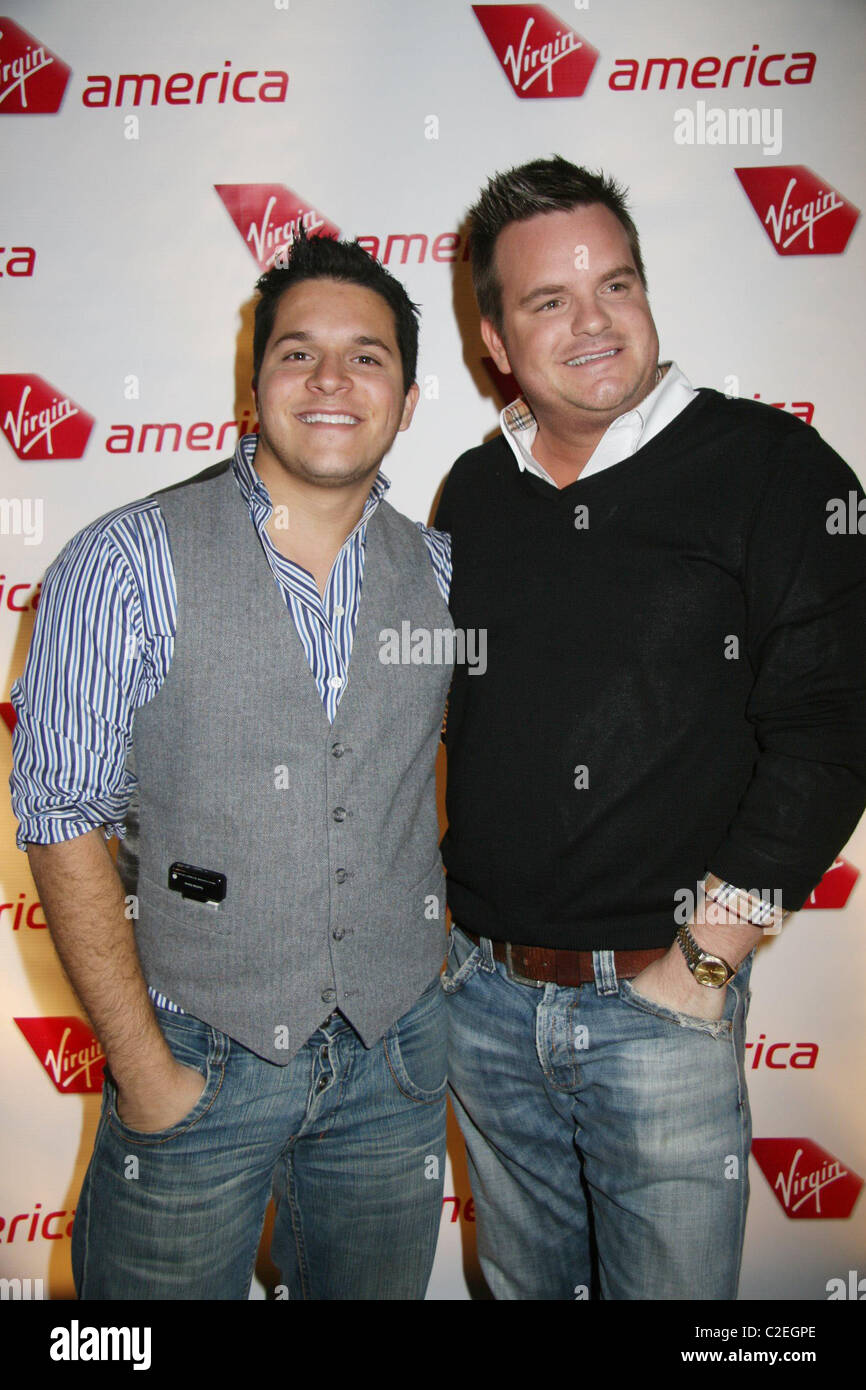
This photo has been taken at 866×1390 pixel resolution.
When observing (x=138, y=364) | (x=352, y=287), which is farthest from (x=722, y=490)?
(x=138, y=364)

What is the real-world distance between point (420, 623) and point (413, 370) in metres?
0.50

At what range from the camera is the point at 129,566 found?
132cm

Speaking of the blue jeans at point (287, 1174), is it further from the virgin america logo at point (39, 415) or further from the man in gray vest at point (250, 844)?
the virgin america logo at point (39, 415)

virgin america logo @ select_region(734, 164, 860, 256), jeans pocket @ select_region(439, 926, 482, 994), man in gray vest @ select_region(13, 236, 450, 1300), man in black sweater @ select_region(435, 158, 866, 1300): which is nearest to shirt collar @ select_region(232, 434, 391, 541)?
man in gray vest @ select_region(13, 236, 450, 1300)

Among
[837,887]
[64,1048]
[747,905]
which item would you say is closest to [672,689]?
[747,905]

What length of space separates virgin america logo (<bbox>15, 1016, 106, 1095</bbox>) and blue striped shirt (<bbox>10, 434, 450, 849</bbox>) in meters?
1.11

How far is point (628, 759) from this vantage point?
1481mm

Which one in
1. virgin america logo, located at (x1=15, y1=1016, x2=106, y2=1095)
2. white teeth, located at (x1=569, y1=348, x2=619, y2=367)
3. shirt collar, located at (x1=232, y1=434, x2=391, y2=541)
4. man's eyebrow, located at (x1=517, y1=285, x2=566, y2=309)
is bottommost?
virgin america logo, located at (x1=15, y1=1016, x2=106, y2=1095)

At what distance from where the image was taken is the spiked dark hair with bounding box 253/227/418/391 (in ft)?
5.13

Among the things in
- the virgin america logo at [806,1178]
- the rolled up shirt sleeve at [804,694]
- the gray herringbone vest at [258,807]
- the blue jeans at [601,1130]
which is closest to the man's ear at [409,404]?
the gray herringbone vest at [258,807]

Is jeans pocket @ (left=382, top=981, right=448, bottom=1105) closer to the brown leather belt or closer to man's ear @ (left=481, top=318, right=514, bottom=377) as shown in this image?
the brown leather belt

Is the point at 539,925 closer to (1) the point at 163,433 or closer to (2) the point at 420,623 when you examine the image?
(2) the point at 420,623

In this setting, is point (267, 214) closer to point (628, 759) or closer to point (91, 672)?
point (91, 672)

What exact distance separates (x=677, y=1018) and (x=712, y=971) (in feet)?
0.32
